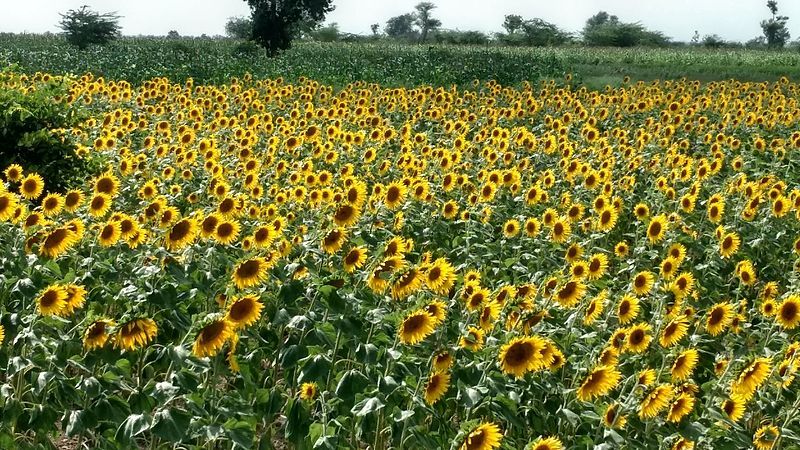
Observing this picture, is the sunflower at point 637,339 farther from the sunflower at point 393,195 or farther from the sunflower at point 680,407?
the sunflower at point 393,195

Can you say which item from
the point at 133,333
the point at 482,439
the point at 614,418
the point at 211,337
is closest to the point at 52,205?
the point at 133,333

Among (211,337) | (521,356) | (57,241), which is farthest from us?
(57,241)

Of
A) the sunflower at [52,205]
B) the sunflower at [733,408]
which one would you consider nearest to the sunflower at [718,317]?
the sunflower at [733,408]

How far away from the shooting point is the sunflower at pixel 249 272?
3.61 meters

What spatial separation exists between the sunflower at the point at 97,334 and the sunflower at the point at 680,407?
1972 millimetres

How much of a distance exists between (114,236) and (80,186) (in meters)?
3.40

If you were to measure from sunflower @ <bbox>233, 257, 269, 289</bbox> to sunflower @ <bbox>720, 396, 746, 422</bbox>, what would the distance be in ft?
6.07

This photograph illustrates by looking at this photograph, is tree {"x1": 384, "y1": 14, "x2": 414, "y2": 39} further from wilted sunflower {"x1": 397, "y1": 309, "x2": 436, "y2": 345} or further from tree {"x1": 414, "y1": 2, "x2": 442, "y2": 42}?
wilted sunflower {"x1": 397, "y1": 309, "x2": 436, "y2": 345}

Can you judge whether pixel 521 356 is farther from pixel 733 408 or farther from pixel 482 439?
pixel 733 408

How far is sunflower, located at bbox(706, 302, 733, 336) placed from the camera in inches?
162

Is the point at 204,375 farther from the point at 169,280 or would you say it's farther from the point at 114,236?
the point at 114,236

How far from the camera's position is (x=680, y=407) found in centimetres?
323

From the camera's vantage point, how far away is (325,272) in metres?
4.13

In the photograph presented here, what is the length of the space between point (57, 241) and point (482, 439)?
219 cm
